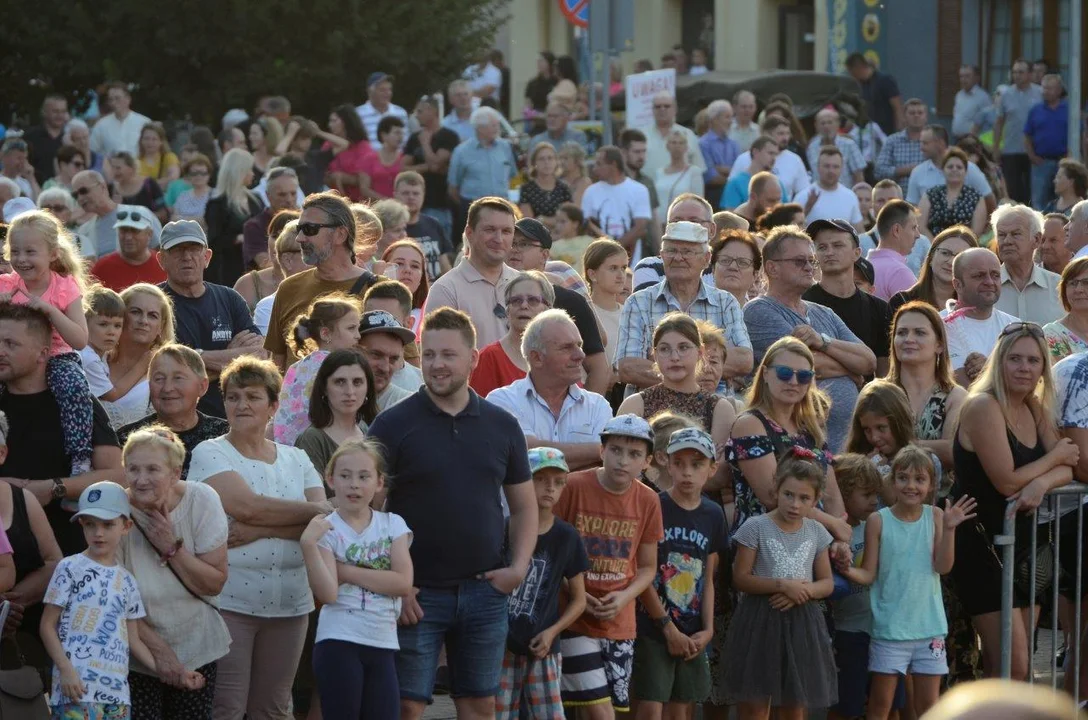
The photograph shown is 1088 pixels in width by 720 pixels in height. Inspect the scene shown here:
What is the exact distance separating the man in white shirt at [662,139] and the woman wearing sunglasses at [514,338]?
939 centimetres

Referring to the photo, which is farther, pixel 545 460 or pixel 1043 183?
pixel 1043 183

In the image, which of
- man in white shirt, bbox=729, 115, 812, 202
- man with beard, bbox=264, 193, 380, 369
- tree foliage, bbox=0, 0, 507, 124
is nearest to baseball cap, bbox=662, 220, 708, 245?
man with beard, bbox=264, 193, 380, 369

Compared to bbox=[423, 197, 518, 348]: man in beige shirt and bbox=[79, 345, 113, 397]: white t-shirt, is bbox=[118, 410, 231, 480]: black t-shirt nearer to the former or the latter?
bbox=[79, 345, 113, 397]: white t-shirt

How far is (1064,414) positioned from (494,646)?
2882mm

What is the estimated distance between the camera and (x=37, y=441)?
22.7ft

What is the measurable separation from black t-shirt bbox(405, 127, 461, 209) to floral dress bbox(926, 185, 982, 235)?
A: 485 centimetres

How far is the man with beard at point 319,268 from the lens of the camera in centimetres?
855

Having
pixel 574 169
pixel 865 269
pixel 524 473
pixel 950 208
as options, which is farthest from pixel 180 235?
pixel 950 208

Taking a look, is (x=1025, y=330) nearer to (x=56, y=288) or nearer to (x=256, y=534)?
(x=256, y=534)

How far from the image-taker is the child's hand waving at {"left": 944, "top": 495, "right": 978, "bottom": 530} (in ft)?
25.4

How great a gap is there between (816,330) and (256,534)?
3338mm

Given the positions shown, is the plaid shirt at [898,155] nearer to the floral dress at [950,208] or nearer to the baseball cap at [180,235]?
the floral dress at [950,208]

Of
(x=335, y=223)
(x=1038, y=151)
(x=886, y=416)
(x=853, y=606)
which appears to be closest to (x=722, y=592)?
(x=853, y=606)

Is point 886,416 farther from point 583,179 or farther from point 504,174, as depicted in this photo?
point 504,174
